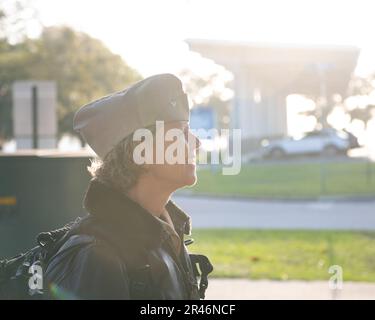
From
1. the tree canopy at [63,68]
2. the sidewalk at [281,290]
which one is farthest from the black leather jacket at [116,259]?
the tree canopy at [63,68]

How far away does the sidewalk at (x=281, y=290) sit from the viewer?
704 centimetres

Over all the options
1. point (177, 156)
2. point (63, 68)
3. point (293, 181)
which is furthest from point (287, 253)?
point (63, 68)

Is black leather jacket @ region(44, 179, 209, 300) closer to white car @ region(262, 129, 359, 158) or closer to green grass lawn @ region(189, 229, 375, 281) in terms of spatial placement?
green grass lawn @ region(189, 229, 375, 281)

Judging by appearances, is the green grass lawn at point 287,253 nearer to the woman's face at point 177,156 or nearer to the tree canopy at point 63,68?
the woman's face at point 177,156

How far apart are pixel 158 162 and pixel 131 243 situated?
12.2 inches

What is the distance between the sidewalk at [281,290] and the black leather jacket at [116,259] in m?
5.05

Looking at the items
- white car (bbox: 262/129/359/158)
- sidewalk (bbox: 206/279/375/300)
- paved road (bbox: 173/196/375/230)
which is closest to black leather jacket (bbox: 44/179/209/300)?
sidewalk (bbox: 206/279/375/300)

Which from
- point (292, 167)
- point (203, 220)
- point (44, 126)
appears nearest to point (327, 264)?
point (44, 126)

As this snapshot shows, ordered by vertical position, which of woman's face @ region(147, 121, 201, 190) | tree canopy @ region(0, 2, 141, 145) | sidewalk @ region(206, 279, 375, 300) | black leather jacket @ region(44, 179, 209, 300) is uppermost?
tree canopy @ region(0, 2, 141, 145)

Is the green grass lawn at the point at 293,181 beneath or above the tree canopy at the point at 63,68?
beneath

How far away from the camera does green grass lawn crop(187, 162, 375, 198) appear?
19734 millimetres

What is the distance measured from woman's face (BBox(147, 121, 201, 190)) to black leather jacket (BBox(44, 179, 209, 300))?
15 centimetres

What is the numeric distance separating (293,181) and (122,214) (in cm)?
2266

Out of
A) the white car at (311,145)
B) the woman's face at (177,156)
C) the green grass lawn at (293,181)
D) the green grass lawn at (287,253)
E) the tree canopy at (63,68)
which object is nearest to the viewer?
the woman's face at (177,156)
